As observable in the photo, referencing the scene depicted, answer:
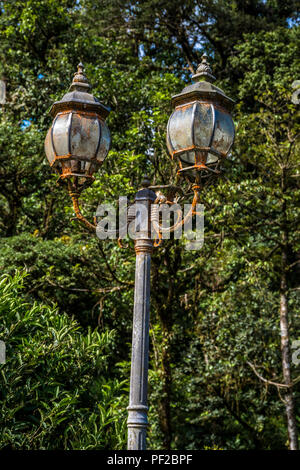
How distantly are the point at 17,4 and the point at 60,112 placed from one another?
12356 mm

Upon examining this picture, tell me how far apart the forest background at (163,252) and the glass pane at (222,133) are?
3861mm

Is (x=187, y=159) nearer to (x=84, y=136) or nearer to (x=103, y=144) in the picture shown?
(x=103, y=144)

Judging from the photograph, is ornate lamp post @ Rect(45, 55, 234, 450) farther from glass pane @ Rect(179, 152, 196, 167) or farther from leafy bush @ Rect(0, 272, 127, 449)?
leafy bush @ Rect(0, 272, 127, 449)

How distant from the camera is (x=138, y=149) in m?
11.6

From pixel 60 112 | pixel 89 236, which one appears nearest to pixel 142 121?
pixel 89 236

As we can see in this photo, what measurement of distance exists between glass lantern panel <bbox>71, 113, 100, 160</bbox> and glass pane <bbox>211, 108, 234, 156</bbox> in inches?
32.3

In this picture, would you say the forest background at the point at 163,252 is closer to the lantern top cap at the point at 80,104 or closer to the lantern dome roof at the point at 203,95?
the lantern top cap at the point at 80,104

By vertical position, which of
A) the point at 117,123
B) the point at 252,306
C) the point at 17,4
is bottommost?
the point at 252,306

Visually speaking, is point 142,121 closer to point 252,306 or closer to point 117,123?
point 117,123

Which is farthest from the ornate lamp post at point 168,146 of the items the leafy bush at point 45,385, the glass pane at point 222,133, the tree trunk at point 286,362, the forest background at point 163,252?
the tree trunk at point 286,362

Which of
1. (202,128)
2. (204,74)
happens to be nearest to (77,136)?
(202,128)

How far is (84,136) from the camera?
404 centimetres

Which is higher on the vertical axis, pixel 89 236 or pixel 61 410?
pixel 89 236
